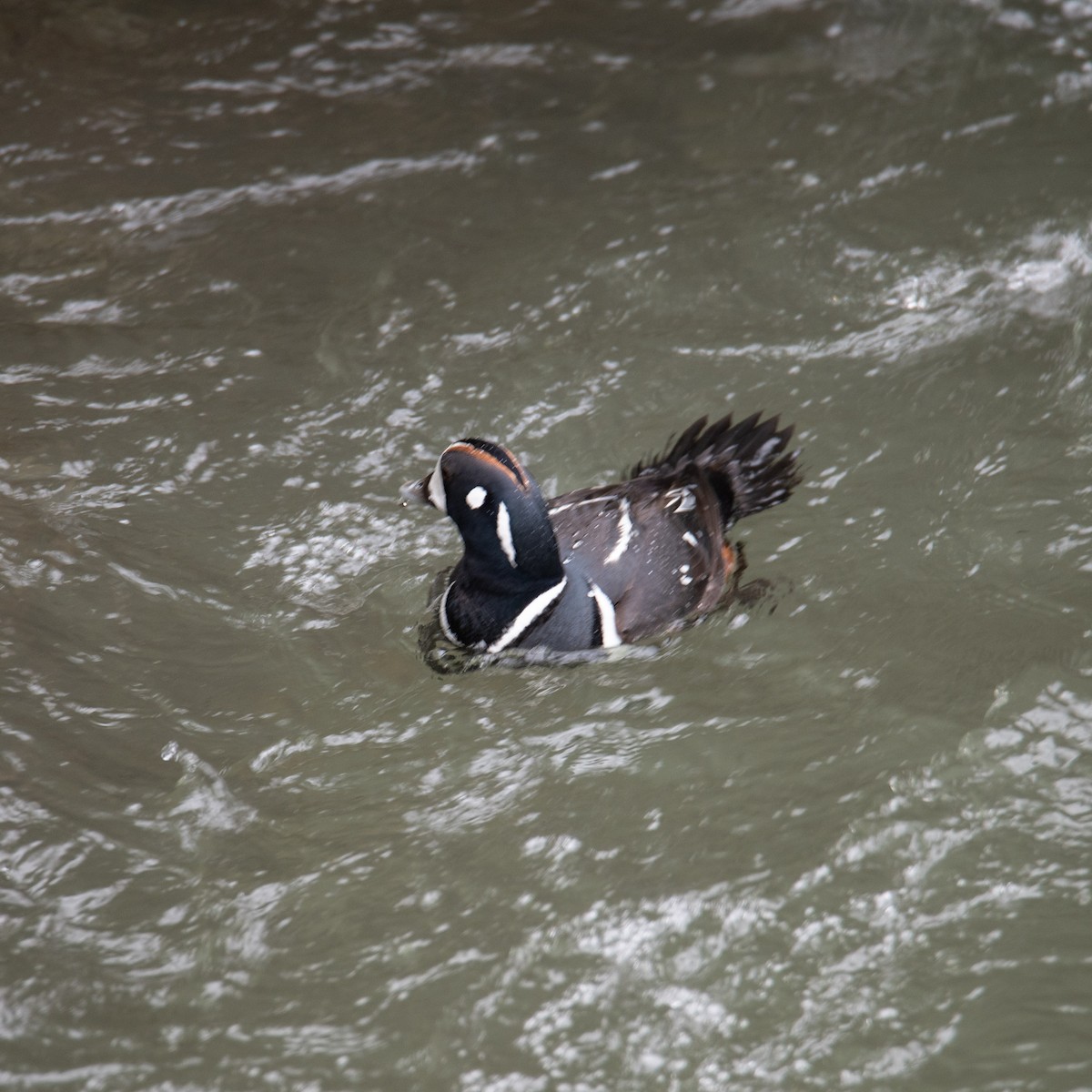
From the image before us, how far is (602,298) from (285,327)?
1.43 meters

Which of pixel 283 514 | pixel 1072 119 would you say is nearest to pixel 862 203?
pixel 1072 119

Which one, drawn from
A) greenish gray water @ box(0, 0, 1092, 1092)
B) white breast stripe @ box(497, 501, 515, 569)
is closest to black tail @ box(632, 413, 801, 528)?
greenish gray water @ box(0, 0, 1092, 1092)

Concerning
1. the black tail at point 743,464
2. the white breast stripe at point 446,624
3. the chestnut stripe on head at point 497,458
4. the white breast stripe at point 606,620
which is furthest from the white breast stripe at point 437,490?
the black tail at point 743,464

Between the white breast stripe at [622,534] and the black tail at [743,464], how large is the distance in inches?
10.4

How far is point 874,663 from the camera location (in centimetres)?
416

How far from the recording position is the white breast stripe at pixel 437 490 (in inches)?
157

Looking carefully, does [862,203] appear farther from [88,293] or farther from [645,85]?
[88,293]

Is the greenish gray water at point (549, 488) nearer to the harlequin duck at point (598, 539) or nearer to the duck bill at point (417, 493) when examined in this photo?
the harlequin duck at point (598, 539)

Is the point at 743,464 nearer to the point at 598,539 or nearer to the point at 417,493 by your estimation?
the point at 598,539

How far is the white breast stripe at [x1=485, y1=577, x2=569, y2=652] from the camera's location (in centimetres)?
410

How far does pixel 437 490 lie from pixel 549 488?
100 centimetres

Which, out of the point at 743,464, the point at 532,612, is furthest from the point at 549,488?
the point at 532,612

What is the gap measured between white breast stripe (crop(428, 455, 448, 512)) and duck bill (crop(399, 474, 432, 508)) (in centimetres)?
2

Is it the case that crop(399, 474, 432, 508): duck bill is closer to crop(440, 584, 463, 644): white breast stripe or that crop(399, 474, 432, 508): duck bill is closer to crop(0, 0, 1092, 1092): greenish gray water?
crop(440, 584, 463, 644): white breast stripe
